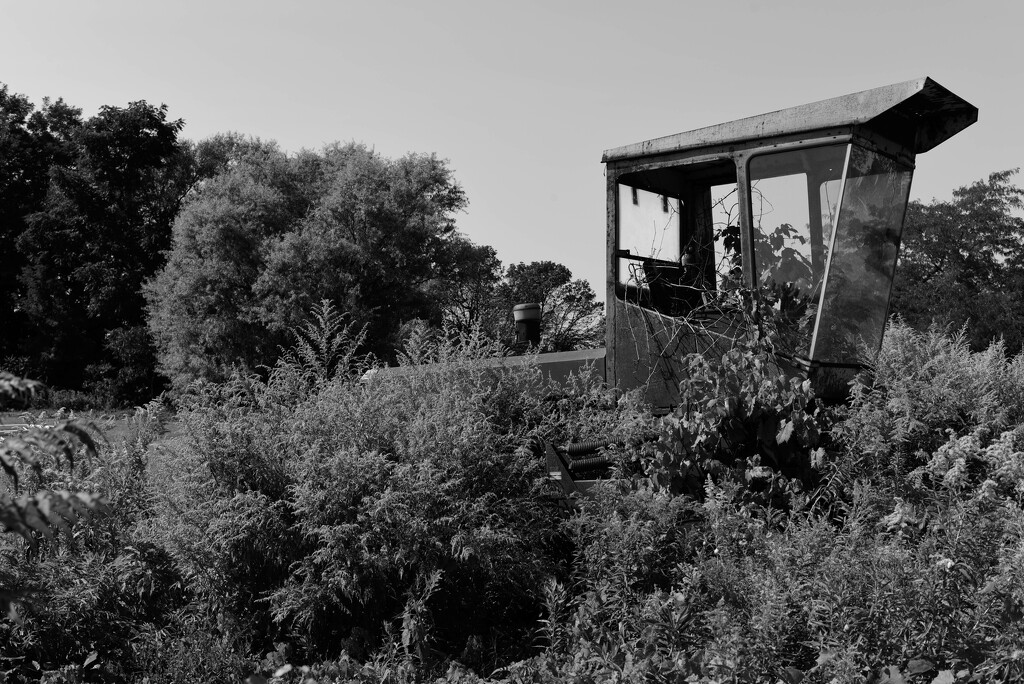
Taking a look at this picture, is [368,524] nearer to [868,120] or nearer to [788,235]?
[788,235]

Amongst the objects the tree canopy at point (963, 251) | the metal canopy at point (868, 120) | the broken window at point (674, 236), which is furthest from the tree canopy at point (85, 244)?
the metal canopy at point (868, 120)

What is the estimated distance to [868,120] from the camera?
5.06 metres

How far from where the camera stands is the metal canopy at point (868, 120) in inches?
200

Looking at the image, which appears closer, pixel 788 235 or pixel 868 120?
pixel 868 120

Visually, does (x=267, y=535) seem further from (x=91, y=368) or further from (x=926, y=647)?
(x=91, y=368)

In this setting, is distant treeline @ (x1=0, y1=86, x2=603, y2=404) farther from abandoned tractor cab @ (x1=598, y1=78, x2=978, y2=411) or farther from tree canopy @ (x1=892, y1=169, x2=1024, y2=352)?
abandoned tractor cab @ (x1=598, y1=78, x2=978, y2=411)

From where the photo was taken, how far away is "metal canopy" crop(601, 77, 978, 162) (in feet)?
16.7

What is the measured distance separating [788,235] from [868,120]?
76 centimetres

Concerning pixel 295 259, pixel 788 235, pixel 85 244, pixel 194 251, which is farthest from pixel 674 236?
pixel 85 244

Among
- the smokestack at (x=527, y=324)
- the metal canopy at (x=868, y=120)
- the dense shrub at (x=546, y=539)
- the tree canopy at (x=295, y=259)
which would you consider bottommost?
the dense shrub at (x=546, y=539)

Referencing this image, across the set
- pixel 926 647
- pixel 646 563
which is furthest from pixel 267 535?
pixel 926 647

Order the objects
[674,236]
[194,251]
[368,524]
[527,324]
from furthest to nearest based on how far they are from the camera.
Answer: [194,251] < [527,324] < [674,236] < [368,524]

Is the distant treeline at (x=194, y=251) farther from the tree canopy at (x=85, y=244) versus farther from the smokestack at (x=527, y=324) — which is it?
the smokestack at (x=527, y=324)

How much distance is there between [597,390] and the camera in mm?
5570
